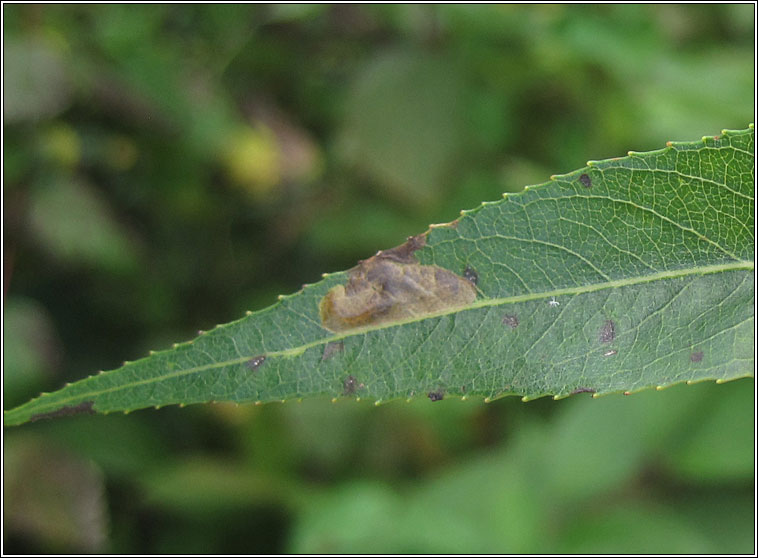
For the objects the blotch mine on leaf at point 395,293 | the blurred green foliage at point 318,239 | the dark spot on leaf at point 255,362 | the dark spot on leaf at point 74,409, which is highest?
the blurred green foliage at point 318,239

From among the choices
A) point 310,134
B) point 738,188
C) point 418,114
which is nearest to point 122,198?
point 310,134

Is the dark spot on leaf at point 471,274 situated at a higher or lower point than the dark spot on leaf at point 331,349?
higher

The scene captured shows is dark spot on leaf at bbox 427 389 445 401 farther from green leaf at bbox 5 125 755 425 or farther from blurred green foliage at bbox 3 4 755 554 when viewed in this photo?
blurred green foliage at bbox 3 4 755 554

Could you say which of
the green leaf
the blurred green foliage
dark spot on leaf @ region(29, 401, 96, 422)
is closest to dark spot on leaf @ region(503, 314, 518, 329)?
the green leaf

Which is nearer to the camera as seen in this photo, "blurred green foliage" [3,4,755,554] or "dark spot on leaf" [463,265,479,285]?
"dark spot on leaf" [463,265,479,285]

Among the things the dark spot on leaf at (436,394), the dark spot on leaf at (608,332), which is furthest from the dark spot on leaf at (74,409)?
the dark spot on leaf at (608,332)

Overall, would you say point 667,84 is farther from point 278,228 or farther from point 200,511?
point 200,511

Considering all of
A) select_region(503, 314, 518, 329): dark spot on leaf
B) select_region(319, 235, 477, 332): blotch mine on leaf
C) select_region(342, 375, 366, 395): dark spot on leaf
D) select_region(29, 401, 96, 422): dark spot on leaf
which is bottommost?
select_region(342, 375, 366, 395): dark spot on leaf

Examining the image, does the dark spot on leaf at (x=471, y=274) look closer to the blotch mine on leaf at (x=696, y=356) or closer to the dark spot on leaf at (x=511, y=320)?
the dark spot on leaf at (x=511, y=320)
